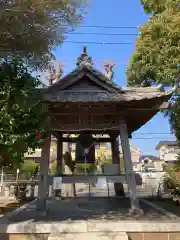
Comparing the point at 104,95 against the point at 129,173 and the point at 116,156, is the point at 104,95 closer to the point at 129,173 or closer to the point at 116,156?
the point at 129,173

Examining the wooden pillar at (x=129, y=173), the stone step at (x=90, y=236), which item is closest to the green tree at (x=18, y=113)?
the stone step at (x=90, y=236)

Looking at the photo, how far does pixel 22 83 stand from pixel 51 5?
1.90 m

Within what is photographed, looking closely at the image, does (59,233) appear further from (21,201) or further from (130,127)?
(21,201)

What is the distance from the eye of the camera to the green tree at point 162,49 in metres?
7.89

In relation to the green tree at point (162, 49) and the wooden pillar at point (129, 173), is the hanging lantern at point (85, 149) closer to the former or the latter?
the wooden pillar at point (129, 173)

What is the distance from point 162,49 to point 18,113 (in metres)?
4.98

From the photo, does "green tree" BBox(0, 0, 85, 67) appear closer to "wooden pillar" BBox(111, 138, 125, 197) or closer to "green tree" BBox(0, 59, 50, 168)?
"green tree" BBox(0, 59, 50, 168)

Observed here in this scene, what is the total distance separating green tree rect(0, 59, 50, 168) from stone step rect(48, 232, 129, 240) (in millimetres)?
1852

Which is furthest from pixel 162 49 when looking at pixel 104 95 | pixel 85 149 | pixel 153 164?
pixel 153 164

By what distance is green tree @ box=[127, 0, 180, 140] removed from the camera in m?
7.89

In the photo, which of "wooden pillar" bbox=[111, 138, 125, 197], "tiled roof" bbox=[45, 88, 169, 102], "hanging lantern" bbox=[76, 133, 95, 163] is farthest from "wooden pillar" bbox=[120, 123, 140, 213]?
"wooden pillar" bbox=[111, 138, 125, 197]

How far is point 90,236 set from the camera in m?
6.02

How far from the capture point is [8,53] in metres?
6.45

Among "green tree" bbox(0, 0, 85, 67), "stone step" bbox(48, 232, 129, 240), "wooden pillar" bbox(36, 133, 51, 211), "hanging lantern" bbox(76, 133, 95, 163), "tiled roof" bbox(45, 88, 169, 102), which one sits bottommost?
"stone step" bbox(48, 232, 129, 240)
